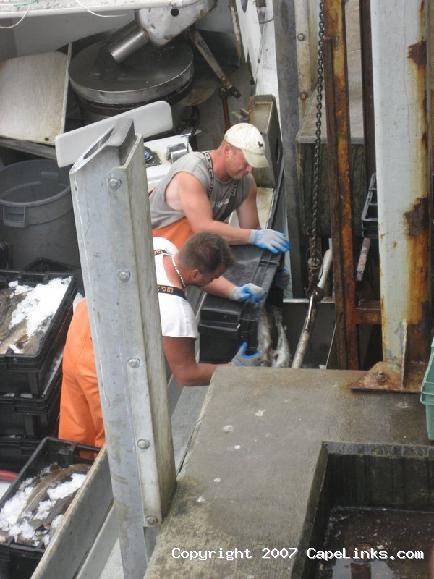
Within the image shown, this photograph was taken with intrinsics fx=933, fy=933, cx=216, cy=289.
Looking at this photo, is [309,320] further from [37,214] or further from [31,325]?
[37,214]

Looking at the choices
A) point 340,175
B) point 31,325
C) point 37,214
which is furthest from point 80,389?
point 37,214

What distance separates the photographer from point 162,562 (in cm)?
269

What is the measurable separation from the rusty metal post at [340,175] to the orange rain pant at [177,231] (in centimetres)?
137

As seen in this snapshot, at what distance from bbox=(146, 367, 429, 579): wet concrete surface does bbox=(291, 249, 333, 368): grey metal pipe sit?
1.28 meters

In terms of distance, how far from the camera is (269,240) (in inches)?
217

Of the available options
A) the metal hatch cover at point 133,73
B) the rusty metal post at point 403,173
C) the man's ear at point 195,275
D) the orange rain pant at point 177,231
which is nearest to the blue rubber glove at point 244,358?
the man's ear at point 195,275

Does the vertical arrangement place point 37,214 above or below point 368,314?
above

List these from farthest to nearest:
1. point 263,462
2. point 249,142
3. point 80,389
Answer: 1. point 249,142
2. point 80,389
3. point 263,462

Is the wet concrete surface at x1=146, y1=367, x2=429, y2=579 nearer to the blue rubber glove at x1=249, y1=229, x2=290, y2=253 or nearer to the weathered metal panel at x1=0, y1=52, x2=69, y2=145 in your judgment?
the blue rubber glove at x1=249, y1=229, x2=290, y2=253

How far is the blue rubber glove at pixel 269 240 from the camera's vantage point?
18.0 feet

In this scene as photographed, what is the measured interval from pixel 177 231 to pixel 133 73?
3423mm

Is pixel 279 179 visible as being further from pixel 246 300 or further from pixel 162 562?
pixel 162 562

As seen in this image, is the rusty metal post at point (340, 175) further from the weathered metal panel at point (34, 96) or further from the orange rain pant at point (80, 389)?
the weathered metal panel at point (34, 96)

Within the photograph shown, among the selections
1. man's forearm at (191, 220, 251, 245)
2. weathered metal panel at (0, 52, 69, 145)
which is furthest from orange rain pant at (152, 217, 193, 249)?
weathered metal panel at (0, 52, 69, 145)
